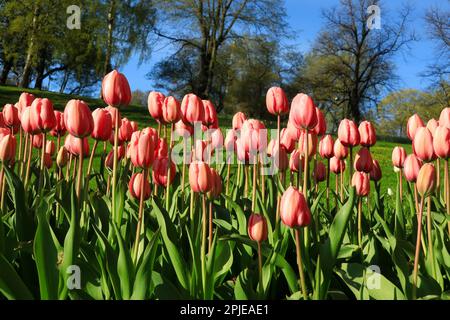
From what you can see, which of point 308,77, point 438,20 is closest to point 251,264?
point 438,20

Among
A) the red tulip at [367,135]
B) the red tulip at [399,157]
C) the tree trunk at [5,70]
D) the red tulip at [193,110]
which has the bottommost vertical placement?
the red tulip at [399,157]

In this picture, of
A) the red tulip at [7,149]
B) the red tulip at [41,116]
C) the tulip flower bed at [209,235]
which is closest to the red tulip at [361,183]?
the tulip flower bed at [209,235]

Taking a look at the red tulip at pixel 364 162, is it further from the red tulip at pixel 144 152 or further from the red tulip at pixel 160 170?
the red tulip at pixel 144 152

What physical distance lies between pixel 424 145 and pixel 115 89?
111 centimetres

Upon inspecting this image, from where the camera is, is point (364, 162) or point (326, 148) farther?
point (326, 148)

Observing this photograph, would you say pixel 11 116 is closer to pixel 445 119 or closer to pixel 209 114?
pixel 209 114

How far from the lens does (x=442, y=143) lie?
155cm

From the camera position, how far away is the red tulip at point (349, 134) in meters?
2.04

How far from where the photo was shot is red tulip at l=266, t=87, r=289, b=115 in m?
1.92

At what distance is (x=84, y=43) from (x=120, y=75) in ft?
83.7

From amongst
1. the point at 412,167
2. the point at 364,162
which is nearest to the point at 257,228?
the point at 412,167

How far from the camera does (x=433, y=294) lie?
1491mm

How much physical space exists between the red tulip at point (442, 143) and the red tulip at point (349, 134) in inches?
19.7
